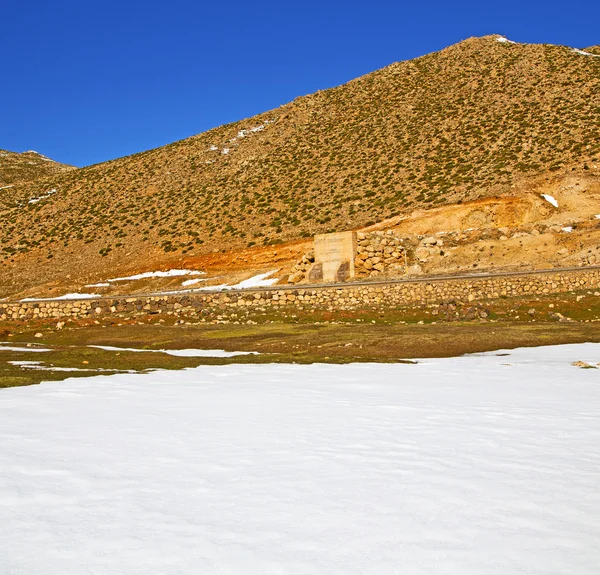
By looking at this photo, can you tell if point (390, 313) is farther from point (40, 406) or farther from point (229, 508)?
point (229, 508)

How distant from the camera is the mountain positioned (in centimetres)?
12144

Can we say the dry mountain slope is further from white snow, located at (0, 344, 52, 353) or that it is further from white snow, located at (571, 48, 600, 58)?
white snow, located at (0, 344, 52, 353)

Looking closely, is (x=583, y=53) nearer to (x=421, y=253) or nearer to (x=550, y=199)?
(x=550, y=199)

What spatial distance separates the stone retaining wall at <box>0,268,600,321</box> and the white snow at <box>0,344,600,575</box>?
22536 mm

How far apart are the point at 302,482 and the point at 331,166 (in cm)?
6712

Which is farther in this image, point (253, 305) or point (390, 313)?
point (253, 305)

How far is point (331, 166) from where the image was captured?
239ft

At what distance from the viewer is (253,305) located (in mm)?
38969

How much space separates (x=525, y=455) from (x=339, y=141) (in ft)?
235

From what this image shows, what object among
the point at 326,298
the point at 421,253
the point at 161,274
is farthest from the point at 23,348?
the point at 161,274

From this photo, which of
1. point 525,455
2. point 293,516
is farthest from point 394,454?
point 293,516

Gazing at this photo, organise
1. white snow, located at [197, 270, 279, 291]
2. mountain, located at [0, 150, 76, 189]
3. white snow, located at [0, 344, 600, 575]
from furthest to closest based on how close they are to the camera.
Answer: mountain, located at [0, 150, 76, 189]
white snow, located at [197, 270, 279, 291]
white snow, located at [0, 344, 600, 575]

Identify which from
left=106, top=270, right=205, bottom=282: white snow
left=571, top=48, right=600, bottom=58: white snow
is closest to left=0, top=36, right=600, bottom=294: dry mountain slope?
left=571, top=48, right=600, bottom=58: white snow

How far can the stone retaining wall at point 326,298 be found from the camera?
35.1 metres
